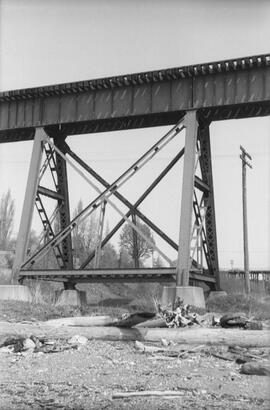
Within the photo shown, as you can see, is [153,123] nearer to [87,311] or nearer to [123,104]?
[123,104]

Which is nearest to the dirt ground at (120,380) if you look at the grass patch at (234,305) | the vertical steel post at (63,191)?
the grass patch at (234,305)

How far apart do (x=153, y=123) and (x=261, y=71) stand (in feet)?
13.5

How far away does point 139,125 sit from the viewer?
701 inches

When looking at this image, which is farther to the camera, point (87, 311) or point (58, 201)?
point (58, 201)

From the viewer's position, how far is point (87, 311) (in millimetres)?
14570

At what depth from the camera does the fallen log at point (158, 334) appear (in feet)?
25.9

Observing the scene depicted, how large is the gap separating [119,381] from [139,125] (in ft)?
42.1

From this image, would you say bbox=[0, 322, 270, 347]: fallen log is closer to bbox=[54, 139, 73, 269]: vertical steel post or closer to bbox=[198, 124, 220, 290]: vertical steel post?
bbox=[198, 124, 220, 290]: vertical steel post

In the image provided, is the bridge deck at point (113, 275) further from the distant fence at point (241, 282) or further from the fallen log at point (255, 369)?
the distant fence at point (241, 282)

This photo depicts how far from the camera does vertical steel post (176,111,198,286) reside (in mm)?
14825

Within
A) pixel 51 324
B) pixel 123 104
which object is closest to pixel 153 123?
pixel 123 104

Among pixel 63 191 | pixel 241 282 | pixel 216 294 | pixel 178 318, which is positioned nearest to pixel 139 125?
pixel 63 191

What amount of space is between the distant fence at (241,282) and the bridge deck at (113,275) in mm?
12876

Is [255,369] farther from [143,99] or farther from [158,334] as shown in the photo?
[143,99]
